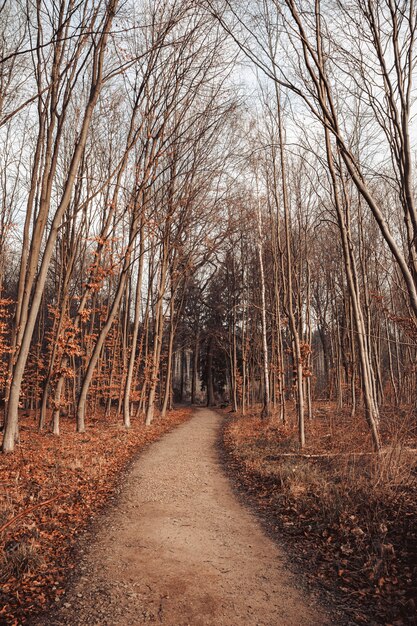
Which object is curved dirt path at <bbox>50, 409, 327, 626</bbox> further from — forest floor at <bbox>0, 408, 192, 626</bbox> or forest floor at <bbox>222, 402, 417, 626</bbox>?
forest floor at <bbox>222, 402, 417, 626</bbox>

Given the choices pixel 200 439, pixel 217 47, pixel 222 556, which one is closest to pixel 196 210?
pixel 217 47

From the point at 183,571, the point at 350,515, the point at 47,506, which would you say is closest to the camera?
the point at 183,571

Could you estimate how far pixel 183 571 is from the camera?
11.9 feet

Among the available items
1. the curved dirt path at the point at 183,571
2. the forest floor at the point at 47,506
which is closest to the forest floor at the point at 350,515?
the curved dirt path at the point at 183,571

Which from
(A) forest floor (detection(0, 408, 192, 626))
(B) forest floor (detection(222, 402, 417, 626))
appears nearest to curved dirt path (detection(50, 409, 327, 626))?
(A) forest floor (detection(0, 408, 192, 626))

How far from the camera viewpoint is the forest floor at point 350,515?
3.32 m

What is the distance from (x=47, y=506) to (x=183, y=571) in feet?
8.16

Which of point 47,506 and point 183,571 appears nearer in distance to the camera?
point 183,571

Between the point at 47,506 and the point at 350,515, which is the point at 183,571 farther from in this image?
the point at 47,506

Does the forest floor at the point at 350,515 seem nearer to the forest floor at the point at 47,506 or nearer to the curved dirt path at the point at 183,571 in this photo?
the curved dirt path at the point at 183,571

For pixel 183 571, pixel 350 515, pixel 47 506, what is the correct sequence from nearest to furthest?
pixel 183 571
pixel 350 515
pixel 47 506

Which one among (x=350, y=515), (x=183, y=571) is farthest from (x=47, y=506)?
(x=350, y=515)

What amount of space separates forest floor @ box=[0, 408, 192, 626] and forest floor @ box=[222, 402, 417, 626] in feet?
7.83

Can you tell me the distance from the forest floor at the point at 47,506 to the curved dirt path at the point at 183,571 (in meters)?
0.26
